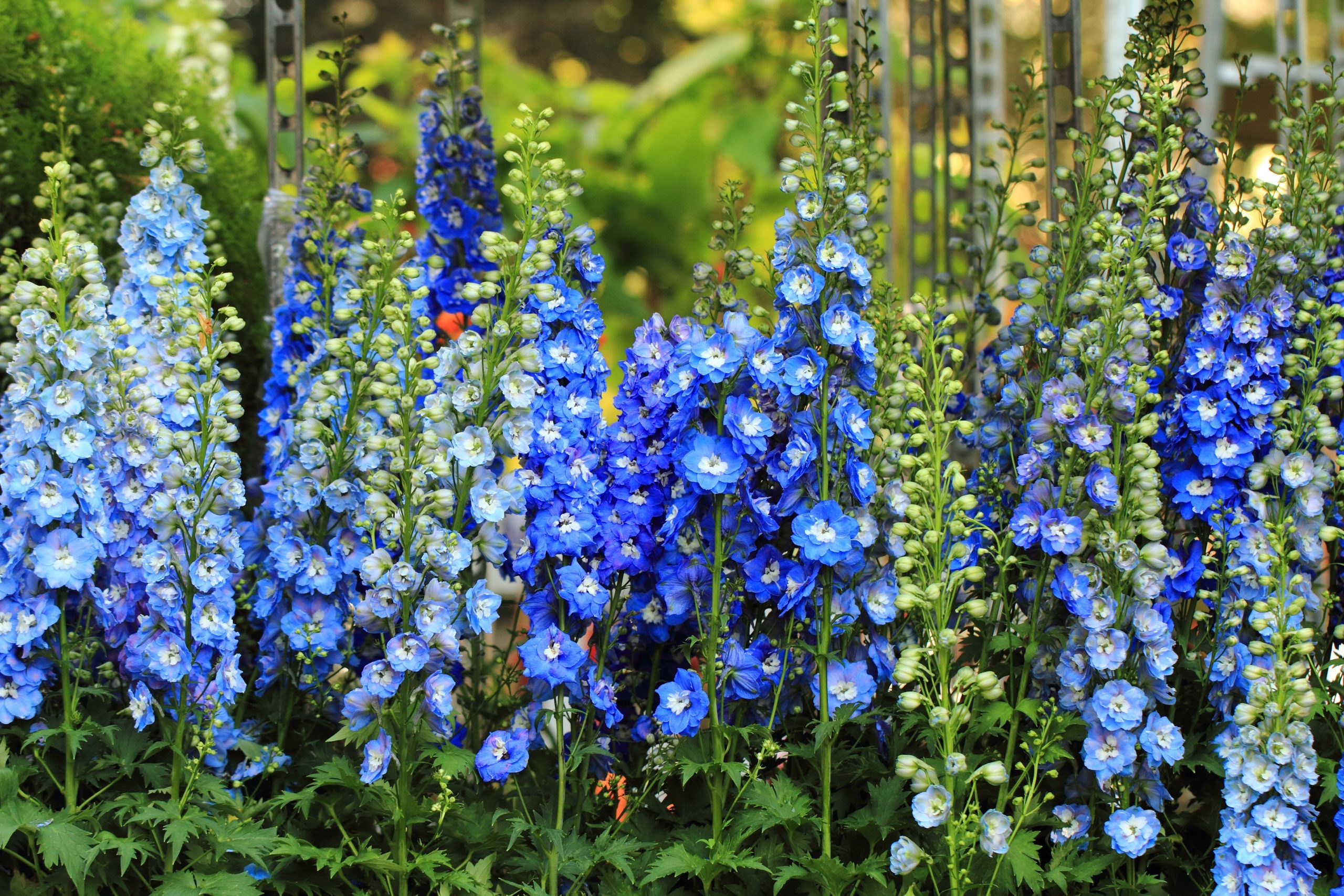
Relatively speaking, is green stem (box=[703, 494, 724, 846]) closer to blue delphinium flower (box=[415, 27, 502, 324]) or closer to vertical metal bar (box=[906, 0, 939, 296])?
blue delphinium flower (box=[415, 27, 502, 324])

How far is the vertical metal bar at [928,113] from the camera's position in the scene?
14.8ft

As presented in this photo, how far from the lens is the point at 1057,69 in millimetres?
3197

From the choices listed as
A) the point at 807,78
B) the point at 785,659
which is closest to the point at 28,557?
the point at 785,659

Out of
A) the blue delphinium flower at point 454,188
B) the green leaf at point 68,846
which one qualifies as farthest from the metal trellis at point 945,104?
the green leaf at point 68,846

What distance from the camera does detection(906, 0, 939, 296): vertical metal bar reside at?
450 cm

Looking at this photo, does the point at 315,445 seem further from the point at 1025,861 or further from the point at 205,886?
the point at 1025,861

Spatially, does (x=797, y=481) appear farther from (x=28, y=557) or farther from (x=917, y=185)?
(x=917, y=185)

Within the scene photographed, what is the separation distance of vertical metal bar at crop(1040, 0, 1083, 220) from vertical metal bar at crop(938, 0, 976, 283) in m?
0.64

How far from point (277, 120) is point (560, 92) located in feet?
17.9

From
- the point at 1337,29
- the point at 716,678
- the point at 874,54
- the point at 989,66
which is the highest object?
the point at 1337,29

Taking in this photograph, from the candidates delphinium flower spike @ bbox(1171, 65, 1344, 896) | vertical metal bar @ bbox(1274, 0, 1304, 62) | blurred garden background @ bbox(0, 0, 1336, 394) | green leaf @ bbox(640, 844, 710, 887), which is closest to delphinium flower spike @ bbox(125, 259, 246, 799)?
blurred garden background @ bbox(0, 0, 1336, 394)

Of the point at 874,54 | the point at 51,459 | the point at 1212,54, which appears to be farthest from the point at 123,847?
the point at 1212,54

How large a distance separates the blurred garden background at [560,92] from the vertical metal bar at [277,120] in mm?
311

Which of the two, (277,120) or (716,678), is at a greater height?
(277,120)
